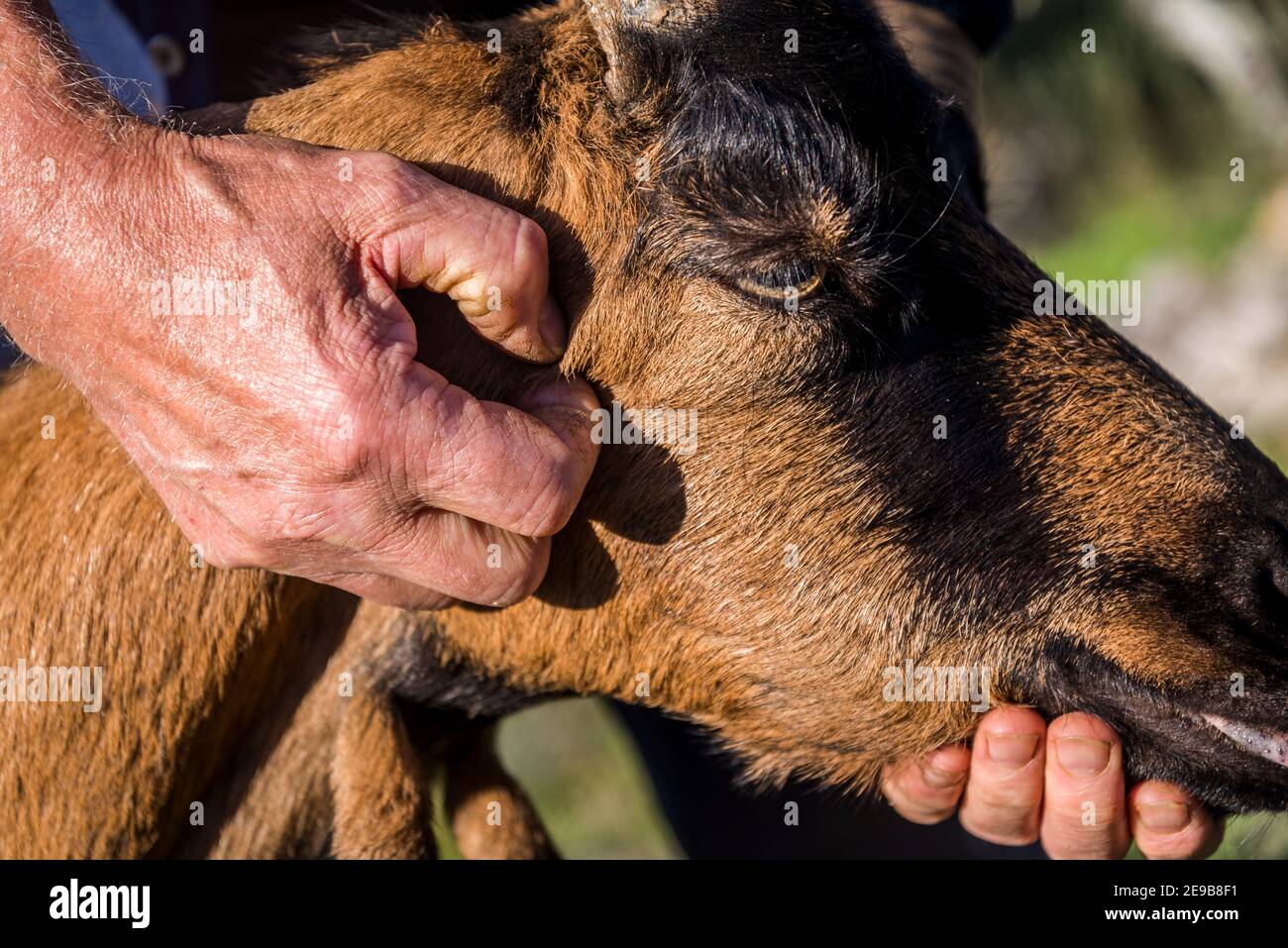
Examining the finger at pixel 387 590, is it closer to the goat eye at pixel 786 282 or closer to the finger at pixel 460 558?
the finger at pixel 460 558

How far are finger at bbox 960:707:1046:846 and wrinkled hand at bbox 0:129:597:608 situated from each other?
1.22 metres

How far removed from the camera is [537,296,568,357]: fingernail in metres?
2.61

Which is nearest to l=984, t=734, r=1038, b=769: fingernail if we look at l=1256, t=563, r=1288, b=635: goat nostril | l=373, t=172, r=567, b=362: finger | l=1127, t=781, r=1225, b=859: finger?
l=1127, t=781, r=1225, b=859: finger

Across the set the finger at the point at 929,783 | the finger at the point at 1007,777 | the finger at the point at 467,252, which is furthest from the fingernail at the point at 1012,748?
the finger at the point at 467,252

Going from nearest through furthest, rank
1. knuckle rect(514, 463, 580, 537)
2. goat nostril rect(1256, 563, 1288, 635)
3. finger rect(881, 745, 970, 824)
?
knuckle rect(514, 463, 580, 537) < goat nostril rect(1256, 563, 1288, 635) < finger rect(881, 745, 970, 824)

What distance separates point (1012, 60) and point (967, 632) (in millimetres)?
17321

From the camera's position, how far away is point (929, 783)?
324cm

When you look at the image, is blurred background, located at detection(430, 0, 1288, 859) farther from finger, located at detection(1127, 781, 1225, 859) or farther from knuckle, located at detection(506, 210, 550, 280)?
knuckle, located at detection(506, 210, 550, 280)

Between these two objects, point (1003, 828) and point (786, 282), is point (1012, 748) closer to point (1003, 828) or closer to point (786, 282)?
point (1003, 828)

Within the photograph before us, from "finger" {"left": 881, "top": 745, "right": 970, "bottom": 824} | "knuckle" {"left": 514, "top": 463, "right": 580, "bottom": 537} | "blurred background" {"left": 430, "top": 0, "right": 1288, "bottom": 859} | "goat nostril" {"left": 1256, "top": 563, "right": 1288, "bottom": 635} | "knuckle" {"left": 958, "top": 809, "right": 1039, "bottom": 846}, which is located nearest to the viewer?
"knuckle" {"left": 514, "top": 463, "right": 580, "bottom": 537}

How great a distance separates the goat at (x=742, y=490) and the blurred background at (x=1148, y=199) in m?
4.20

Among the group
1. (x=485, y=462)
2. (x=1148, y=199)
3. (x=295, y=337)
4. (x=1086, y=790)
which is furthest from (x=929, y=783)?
(x=1148, y=199)

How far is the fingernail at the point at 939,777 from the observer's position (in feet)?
10.5
